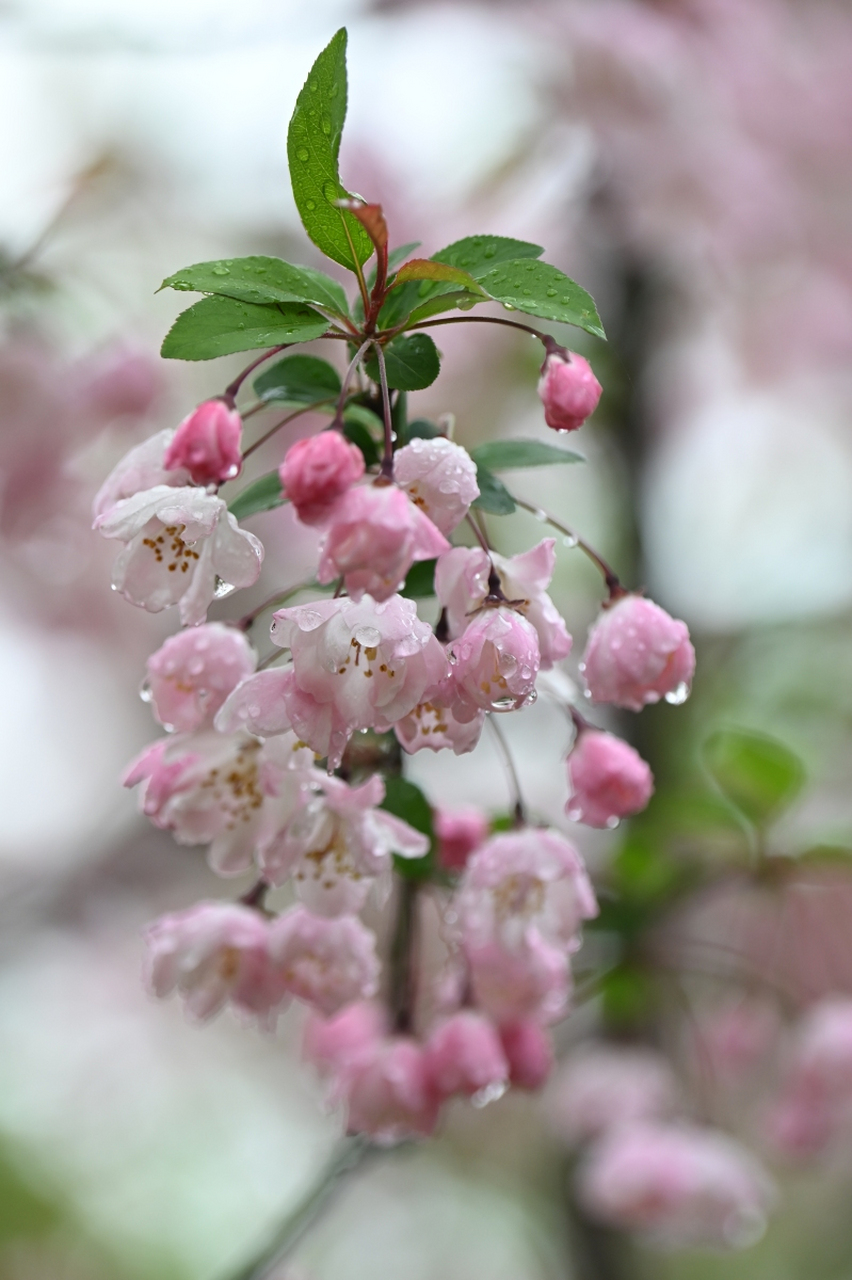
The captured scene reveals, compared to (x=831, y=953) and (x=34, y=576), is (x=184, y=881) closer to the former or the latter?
(x=34, y=576)

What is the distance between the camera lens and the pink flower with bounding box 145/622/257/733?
0.82m

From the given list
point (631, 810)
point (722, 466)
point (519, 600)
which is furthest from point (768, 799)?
point (722, 466)

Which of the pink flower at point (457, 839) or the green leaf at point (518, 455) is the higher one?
the green leaf at point (518, 455)

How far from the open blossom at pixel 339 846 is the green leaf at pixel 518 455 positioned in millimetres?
272

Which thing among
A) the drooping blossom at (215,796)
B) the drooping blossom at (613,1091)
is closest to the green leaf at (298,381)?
the drooping blossom at (215,796)

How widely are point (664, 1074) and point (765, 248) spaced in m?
2.48

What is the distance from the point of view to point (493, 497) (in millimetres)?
807

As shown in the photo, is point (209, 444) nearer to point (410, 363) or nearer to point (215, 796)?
point (410, 363)

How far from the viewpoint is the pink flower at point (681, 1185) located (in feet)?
5.25

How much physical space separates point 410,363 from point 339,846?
0.37 metres

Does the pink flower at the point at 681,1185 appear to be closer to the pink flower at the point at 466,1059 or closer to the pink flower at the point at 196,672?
the pink flower at the point at 466,1059

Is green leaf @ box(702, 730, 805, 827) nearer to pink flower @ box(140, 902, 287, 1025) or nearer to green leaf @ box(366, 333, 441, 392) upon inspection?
pink flower @ box(140, 902, 287, 1025)

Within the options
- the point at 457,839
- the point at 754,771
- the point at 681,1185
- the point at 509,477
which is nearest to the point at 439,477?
the point at 457,839

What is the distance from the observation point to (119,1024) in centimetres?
520
